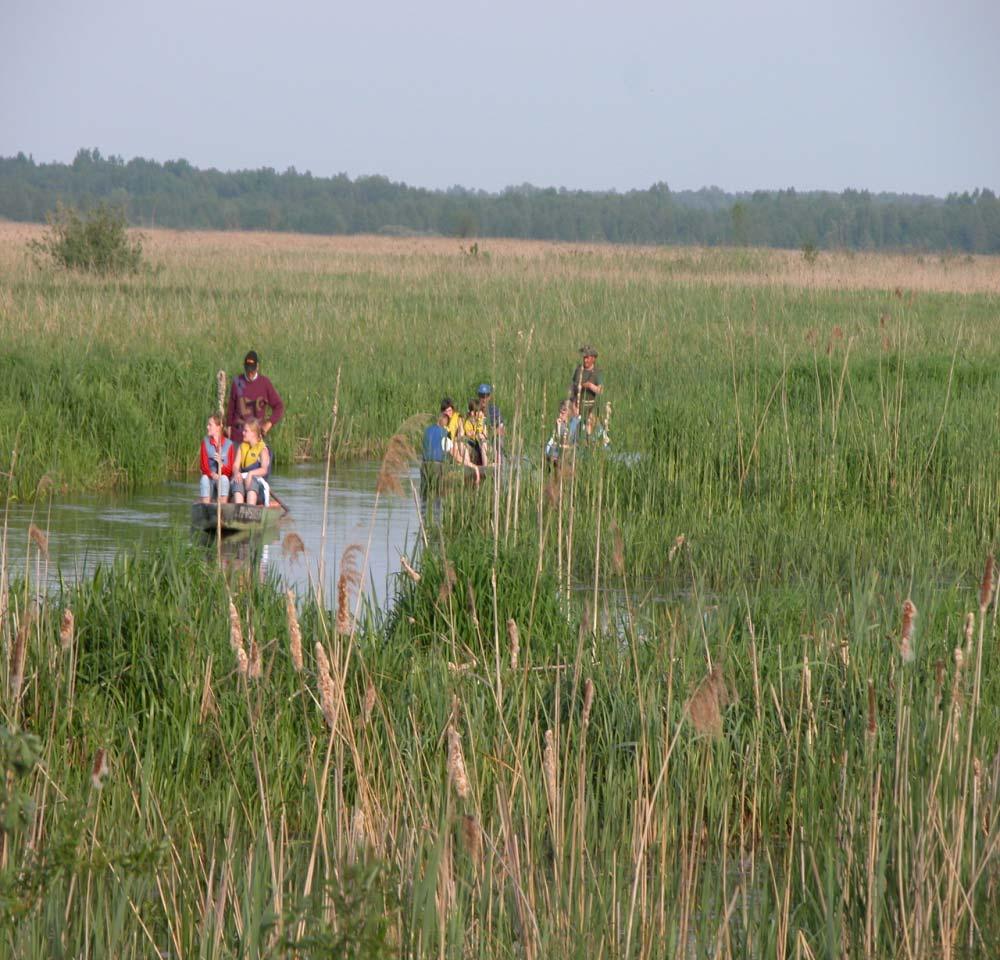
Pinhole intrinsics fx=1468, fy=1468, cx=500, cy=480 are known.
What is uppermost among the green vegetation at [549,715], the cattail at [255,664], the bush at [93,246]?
the bush at [93,246]

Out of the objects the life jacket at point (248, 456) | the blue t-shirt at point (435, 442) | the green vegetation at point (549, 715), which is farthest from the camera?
the blue t-shirt at point (435, 442)

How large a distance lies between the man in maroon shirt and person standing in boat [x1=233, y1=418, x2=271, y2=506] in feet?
0.79

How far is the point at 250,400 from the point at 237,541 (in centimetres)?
156

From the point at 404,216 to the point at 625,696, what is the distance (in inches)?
A: 5881

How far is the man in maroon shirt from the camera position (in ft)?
38.5

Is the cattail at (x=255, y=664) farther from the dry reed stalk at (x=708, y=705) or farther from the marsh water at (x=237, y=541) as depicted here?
the marsh water at (x=237, y=541)

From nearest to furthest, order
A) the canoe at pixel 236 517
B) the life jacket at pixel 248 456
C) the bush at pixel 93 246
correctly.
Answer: the canoe at pixel 236 517 < the life jacket at pixel 248 456 < the bush at pixel 93 246

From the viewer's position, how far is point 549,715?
5.10 metres

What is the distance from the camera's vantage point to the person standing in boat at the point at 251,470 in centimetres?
1108

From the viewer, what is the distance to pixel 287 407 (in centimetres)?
1631

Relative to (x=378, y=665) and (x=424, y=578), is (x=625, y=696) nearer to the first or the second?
(x=378, y=665)

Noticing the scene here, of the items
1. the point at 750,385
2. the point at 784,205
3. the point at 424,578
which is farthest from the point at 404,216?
the point at 424,578

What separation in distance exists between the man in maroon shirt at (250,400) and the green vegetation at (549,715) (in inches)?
84.0

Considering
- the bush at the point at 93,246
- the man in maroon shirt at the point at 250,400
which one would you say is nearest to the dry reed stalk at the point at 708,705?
the man in maroon shirt at the point at 250,400
